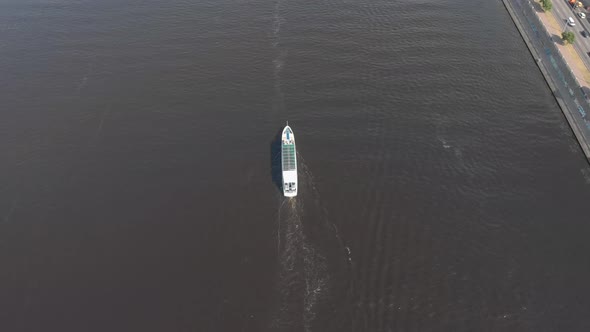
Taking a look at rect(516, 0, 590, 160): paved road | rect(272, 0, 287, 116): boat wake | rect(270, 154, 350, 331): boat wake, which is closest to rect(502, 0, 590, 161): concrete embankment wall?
rect(516, 0, 590, 160): paved road

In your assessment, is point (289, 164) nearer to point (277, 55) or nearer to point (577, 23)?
point (277, 55)

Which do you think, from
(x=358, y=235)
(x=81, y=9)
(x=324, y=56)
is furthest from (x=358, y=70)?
(x=81, y=9)

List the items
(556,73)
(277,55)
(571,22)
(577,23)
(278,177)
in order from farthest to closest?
(577,23)
(571,22)
(277,55)
(556,73)
(278,177)

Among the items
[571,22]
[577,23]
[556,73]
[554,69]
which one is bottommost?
[556,73]

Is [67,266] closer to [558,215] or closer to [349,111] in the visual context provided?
[349,111]

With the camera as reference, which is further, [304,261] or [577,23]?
[577,23]

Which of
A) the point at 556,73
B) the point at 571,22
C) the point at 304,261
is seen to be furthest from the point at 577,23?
the point at 304,261

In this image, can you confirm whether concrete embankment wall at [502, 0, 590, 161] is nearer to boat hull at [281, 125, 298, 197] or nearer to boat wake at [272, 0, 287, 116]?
boat hull at [281, 125, 298, 197]
